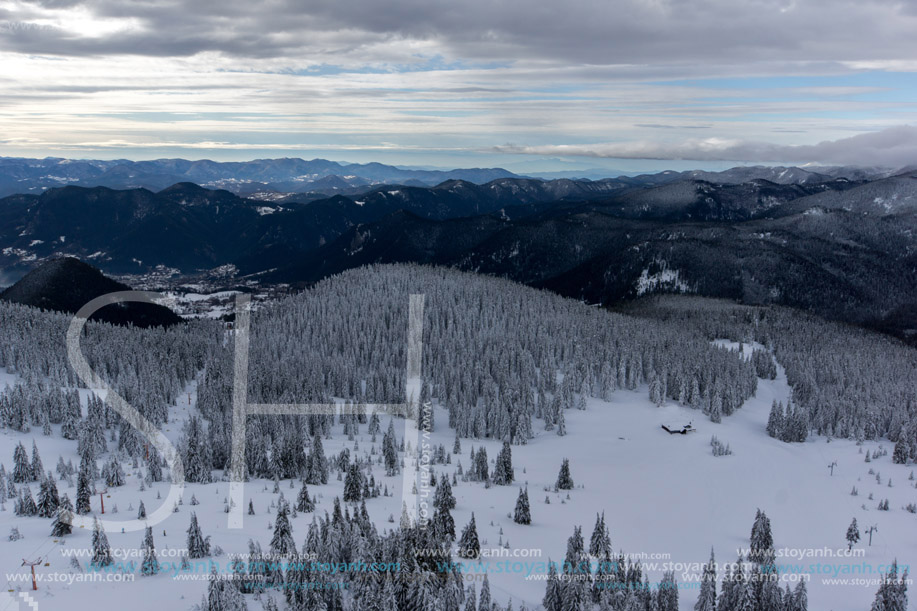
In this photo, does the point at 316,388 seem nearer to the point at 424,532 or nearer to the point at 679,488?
the point at 679,488

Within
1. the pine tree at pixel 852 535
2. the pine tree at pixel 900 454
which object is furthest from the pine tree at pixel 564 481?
the pine tree at pixel 900 454

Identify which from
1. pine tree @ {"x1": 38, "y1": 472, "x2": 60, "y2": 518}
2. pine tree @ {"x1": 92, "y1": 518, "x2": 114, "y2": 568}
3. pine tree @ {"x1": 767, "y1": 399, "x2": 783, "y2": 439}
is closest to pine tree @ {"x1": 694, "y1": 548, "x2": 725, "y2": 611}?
pine tree @ {"x1": 92, "y1": 518, "x2": 114, "y2": 568}

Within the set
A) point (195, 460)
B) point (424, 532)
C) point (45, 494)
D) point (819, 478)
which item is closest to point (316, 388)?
point (195, 460)

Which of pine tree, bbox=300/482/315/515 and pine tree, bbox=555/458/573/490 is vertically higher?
pine tree, bbox=300/482/315/515

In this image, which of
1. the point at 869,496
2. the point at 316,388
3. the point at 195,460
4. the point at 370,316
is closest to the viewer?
the point at 195,460

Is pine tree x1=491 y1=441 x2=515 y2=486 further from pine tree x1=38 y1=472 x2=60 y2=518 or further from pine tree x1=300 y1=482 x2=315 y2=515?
pine tree x1=38 y1=472 x2=60 y2=518

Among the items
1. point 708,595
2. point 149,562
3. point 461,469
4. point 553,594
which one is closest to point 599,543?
point 708,595

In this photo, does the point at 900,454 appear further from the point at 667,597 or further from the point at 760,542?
the point at 667,597

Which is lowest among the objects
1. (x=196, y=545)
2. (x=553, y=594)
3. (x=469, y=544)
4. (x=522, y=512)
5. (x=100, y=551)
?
(x=522, y=512)
